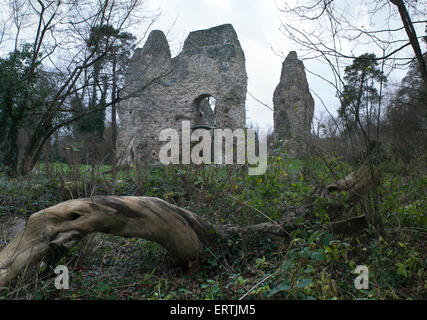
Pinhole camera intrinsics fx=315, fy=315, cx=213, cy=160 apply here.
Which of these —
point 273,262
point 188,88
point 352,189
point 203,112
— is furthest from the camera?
point 203,112

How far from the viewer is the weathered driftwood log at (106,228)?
245 centimetres

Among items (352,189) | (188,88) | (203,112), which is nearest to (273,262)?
(352,189)

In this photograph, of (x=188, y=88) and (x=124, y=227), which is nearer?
(x=124, y=227)

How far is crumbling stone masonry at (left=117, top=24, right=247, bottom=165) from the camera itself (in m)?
13.0

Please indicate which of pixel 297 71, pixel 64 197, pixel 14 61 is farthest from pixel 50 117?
pixel 297 71

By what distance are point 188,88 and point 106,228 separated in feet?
37.7

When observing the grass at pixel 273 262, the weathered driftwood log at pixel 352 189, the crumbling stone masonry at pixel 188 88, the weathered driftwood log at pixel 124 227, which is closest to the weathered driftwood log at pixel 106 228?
the weathered driftwood log at pixel 124 227

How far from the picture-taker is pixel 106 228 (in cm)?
271

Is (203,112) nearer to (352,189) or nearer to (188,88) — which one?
(188,88)

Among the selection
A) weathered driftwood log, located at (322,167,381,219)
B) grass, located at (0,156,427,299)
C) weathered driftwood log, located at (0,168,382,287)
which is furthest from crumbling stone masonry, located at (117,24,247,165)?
weathered driftwood log, located at (0,168,382,287)

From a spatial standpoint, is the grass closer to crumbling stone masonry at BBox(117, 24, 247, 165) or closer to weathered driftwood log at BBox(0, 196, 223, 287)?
weathered driftwood log at BBox(0, 196, 223, 287)

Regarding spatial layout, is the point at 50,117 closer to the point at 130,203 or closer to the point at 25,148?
the point at 25,148

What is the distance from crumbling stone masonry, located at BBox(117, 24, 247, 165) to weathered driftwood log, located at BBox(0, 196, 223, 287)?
9787mm

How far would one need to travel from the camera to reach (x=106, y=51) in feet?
28.2
